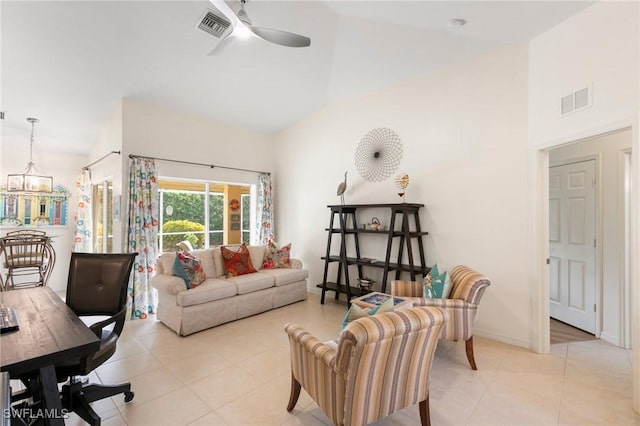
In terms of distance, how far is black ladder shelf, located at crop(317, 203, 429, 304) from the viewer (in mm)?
3688

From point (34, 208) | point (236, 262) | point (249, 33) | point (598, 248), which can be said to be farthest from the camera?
point (34, 208)

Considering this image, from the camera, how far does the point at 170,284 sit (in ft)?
11.2

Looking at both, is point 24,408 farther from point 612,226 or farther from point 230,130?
point 612,226

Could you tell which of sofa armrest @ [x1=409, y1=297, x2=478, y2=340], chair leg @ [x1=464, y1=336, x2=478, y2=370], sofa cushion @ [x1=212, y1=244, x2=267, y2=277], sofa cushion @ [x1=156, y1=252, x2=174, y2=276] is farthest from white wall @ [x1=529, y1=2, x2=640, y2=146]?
sofa cushion @ [x1=156, y1=252, x2=174, y2=276]

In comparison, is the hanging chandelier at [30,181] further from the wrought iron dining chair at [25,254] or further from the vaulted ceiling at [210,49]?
the wrought iron dining chair at [25,254]

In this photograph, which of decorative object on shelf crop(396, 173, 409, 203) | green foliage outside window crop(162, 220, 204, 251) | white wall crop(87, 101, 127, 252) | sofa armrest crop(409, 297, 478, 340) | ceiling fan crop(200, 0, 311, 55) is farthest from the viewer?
green foliage outside window crop(162, 220, 204, 251)

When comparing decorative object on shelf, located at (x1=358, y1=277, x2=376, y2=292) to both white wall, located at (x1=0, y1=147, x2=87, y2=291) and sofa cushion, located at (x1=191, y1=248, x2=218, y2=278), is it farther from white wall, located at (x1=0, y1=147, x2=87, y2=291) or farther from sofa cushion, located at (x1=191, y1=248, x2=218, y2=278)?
white wall, located at (x1=0, y1=147, x2=87, y2=291)

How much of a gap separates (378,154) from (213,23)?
8.27 feet

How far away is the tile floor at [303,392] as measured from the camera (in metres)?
2.01

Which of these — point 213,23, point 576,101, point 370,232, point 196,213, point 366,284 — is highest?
point 213,23

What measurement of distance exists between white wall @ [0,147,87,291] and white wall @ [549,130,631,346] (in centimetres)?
785

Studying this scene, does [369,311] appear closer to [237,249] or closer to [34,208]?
[237,249]

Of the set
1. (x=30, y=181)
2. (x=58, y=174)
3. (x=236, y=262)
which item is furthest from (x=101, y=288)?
(x=58, y=174)

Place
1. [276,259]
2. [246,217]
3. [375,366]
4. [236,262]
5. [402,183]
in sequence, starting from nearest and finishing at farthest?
[375,366] → [402,183] → [236,262] → [276,259] → [246,217]
